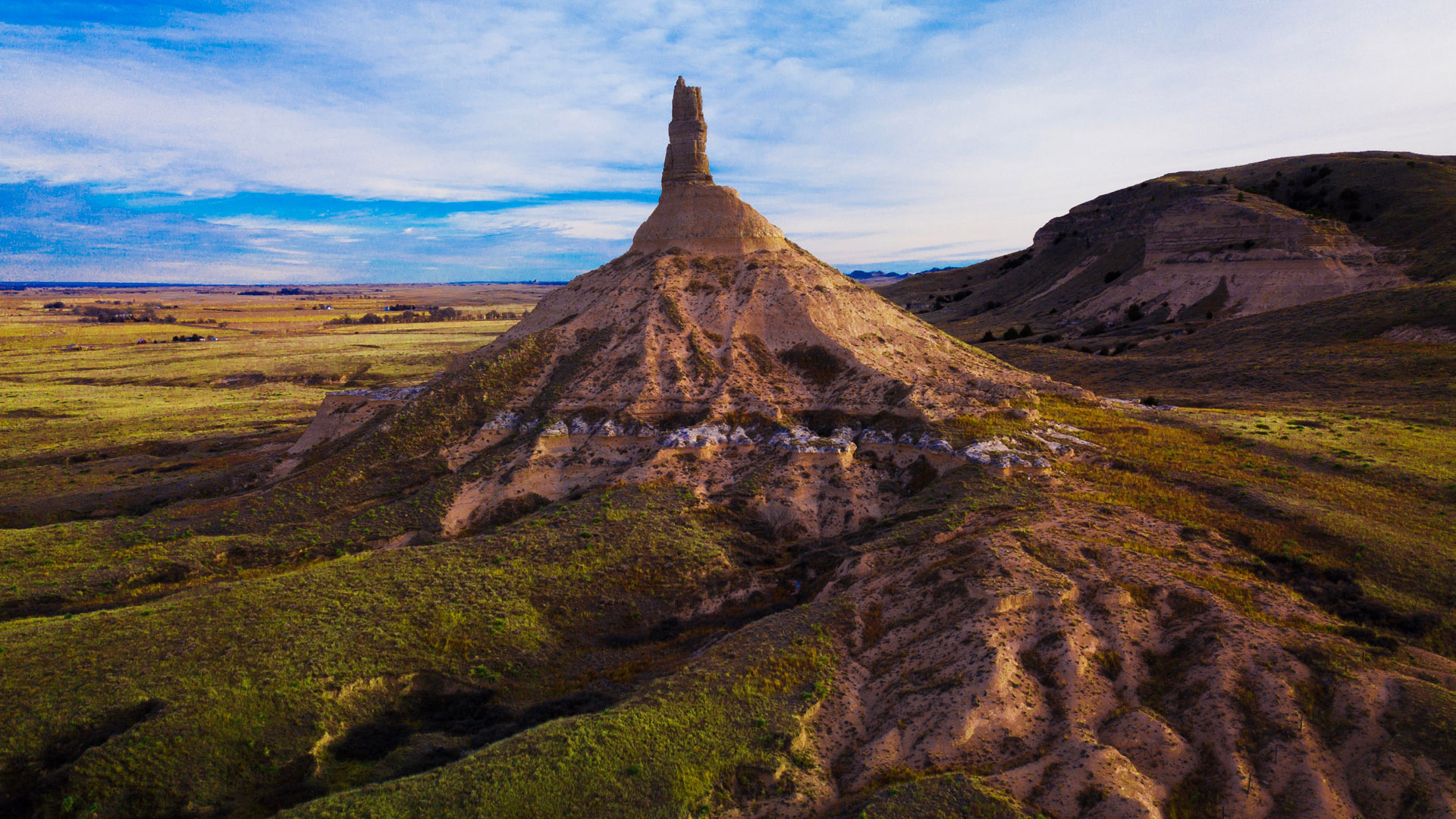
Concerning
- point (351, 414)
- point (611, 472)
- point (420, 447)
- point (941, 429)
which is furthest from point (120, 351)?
Answer: point (941, 429)

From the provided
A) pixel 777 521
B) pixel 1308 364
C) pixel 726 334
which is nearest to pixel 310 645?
pixel 777 521

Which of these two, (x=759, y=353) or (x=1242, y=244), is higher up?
(x=1242, y=244)

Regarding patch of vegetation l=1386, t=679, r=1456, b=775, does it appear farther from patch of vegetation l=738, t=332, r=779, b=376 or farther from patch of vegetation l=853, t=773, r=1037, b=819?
patch of vegetation l=738, t=332, r=779, b=376

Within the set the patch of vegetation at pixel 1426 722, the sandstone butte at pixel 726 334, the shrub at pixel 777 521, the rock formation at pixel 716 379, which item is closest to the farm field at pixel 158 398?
the rock formation at pixel 716 379

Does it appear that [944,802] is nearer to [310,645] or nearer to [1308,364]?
[310,645]

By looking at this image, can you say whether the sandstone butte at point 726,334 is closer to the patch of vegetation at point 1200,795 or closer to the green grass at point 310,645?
the green grass at point 310,645

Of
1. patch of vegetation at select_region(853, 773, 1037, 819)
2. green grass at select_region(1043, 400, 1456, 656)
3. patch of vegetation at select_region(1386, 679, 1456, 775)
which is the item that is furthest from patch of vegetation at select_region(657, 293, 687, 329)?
patch of vegetation at select_region(1386, 679, 1456, 775)
